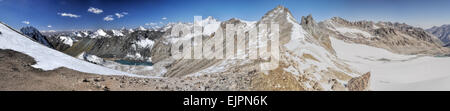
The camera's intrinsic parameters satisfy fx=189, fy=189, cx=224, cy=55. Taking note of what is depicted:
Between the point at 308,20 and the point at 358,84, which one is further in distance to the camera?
the point at 308,20

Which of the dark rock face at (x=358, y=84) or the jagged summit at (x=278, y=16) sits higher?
the jagged summit at (x=278, y=16)

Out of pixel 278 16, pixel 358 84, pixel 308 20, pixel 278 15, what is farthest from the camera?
pixel 308 20

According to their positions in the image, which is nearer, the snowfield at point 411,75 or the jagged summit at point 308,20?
the snowfield at point 411,75

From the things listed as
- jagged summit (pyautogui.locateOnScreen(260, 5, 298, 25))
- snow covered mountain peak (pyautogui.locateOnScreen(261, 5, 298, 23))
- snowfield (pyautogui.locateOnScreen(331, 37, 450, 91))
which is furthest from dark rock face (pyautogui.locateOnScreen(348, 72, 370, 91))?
snow covered mountain peak (pyautogui.locateOnScreen(261, 5, 298, 23))

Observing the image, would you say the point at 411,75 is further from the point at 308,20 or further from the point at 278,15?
the point at 308,20

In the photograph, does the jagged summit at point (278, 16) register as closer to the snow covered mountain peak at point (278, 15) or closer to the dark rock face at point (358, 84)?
the snow covered mountain peak at point (278, 15)

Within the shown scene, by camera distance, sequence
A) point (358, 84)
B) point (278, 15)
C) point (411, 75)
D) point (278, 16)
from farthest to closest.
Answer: point (278, 15), point (278, 16), point (411, 75), point (358, 84)

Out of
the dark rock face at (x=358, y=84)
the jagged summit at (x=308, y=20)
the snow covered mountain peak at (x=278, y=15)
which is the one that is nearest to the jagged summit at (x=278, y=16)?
the snow covered mountain peak at (x=278, y=15)

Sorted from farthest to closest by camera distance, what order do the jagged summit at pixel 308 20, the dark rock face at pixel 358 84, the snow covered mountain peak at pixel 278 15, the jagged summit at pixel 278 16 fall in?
the jagged summit at pixel 308 20, the snow covered mountain peak at pixel 278 15, the jagged summit at pixel 278 16, the dark rock face at pixel 358 84

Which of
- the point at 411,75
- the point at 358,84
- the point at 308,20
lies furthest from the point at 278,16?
the point at 358,84

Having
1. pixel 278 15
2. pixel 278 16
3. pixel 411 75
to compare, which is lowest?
pixel 411 75
